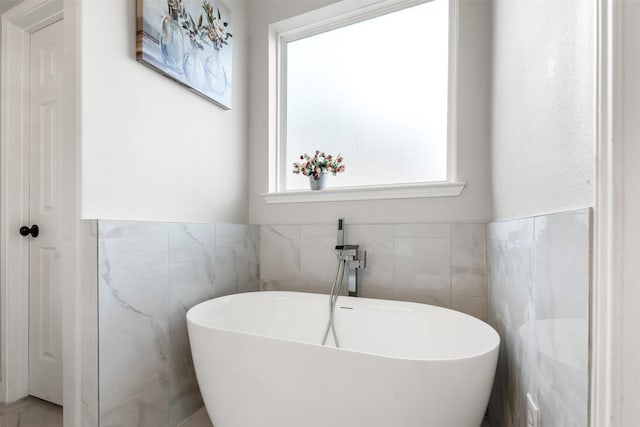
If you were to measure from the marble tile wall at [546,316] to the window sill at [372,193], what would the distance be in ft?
1.55

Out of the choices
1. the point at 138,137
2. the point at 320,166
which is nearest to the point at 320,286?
the point at 320,166

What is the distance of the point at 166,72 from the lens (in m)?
1.41

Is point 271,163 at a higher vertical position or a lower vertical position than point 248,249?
higher

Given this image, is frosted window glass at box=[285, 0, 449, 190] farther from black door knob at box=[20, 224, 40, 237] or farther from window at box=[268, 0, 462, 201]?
black door knob at box=[20, 224, 40, 237]

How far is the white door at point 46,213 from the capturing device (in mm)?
1551

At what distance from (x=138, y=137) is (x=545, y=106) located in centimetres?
151

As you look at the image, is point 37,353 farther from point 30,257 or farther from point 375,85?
point 375,85

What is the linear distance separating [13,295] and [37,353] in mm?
339

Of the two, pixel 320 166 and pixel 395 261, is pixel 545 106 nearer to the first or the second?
pixel 395 261

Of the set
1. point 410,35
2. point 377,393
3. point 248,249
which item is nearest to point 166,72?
point 248,249

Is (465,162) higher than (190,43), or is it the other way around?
(190,43)

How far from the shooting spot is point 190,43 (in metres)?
1.54

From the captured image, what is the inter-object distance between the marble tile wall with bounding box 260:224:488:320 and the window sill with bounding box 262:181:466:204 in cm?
17

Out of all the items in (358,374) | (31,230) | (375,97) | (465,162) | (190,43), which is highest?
(190,43)
